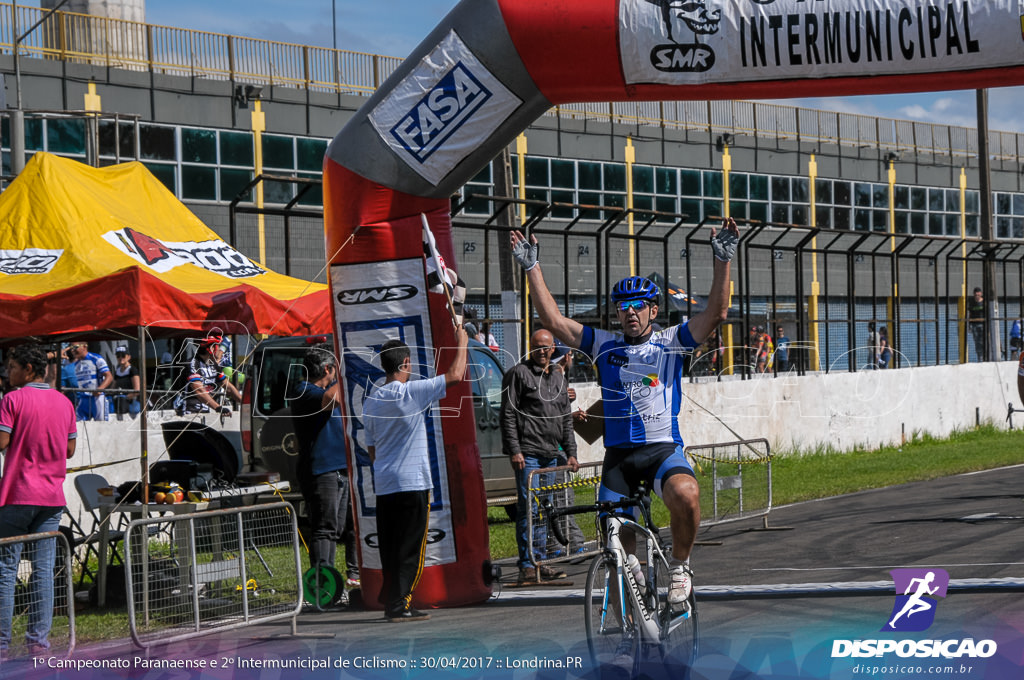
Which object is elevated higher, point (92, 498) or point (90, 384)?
point (90, 384)

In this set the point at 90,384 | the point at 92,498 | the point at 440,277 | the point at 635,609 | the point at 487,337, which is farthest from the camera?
the point at 90,384

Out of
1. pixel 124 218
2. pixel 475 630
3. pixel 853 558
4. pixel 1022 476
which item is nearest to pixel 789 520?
pixel 853 558

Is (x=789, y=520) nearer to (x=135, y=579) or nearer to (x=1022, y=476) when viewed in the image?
(x=1022, y=476)

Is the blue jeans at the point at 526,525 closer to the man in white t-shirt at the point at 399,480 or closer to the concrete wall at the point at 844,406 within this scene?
the man in white t-shirt at the point at 399,480

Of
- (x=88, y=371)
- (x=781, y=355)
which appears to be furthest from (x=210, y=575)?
(x=781, y=355)

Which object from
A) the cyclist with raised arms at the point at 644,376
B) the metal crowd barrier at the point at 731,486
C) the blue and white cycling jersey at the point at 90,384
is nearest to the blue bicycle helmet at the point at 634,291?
the cyclist with raised arms at the point at 644,376

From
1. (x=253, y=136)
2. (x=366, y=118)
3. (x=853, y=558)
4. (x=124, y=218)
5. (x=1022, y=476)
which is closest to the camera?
(x=366, y=118)

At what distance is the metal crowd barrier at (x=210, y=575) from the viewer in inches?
332

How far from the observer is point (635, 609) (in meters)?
6.86

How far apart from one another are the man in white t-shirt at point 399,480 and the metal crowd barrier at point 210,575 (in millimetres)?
669

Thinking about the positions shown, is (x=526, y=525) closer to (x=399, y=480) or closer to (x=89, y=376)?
(x=399, y=480)

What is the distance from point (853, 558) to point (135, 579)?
5.90 m

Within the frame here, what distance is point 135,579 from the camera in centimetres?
878

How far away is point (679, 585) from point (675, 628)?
245 mm
